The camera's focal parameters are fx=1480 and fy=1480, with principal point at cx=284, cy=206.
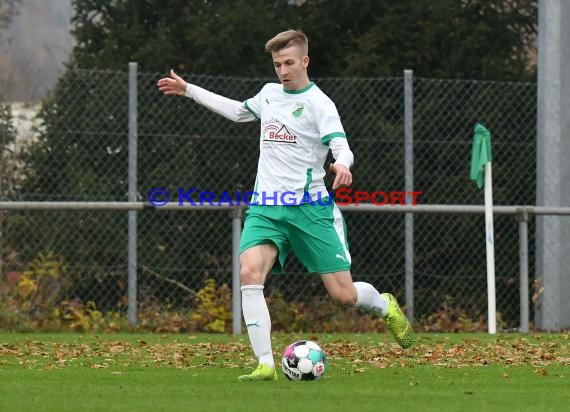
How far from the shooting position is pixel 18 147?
1322 centimetres

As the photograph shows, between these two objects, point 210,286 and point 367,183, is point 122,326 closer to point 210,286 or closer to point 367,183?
point 210,286

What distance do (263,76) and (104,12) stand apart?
2.01 metres

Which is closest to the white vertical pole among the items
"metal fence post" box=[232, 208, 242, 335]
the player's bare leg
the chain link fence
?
the chain link fence

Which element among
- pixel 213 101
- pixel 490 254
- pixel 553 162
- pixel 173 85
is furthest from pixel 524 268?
pixel 173 85

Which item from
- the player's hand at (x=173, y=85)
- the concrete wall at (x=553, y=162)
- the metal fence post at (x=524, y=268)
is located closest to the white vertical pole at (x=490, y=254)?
the metal fence post at (x=524, y=268)

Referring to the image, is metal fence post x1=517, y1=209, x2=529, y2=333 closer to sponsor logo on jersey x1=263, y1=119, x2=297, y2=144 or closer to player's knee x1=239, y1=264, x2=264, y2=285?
sponsor logo on jersey x1=263, y1=119, x2=297, y2=144

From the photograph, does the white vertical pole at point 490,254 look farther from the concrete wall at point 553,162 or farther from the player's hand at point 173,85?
the player's hand at point 173,85

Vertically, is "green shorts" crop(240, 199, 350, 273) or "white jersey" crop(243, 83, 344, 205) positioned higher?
"white jersey" crop(243, 83, 344, 205)

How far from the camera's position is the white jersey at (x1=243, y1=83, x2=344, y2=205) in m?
8.80

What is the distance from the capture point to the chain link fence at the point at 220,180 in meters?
13.5

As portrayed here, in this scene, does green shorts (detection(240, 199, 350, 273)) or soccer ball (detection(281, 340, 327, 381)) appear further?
green shorts (detection(240, 199, 350, 273))

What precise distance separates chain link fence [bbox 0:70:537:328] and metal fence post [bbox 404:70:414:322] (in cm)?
15

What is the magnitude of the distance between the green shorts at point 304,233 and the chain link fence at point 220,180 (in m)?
4.58

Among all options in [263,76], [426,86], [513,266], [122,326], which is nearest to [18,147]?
[122,326]
